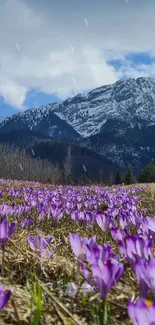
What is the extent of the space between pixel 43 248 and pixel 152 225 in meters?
0.70

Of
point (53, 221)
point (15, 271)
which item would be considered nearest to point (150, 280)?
point (15, 271)

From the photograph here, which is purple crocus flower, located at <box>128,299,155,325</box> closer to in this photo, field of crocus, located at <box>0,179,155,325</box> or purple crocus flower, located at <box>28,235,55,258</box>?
field of crocus, located at <box>0,179,155,325</box>

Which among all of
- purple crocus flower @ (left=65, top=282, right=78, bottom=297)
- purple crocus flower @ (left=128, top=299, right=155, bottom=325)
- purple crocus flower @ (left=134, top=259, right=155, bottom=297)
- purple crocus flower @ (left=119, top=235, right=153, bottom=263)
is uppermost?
purple crocus flower @ (left=119, top=235, right=153, bottom=263)

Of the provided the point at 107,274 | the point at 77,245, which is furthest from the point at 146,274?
the point at 77,245

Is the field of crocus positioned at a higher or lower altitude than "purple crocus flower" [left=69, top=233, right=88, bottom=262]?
lower

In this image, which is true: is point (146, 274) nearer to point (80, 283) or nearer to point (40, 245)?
point (80, 283)

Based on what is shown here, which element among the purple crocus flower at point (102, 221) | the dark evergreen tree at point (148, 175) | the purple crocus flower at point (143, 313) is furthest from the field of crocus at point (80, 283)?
the dark evergreen tree at point (148, 175)

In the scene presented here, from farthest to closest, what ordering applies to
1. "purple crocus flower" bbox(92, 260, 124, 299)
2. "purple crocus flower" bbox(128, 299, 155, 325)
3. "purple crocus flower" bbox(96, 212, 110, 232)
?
"purple crocus flower" bbox(96, 212, 110, 232)
"purple crocus flower" bbox(92, 260, 124, 299)
"purple crocus flower" bbox(128, 299, 155, 325)

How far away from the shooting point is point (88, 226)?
3.25 metres

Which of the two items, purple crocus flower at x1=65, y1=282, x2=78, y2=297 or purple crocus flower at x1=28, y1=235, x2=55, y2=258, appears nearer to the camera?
purple crocus flower at x1=65, y1=282, x2=78, y2=297

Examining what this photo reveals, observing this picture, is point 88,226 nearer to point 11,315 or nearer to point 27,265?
point 27,265

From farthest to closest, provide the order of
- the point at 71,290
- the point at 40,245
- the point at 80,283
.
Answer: the point at 40,245 < the point at 80,283 < the point at 71,290

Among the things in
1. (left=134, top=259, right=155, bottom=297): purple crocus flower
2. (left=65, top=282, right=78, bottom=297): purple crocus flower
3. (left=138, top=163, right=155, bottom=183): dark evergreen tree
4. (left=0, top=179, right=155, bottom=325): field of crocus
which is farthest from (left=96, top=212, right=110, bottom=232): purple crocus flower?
(left=138, top=163, right=155, bottom=183): dark evergreen tree

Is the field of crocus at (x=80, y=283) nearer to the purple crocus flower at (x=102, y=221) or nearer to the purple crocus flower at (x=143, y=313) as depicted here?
the purple crocus flower at (x=143, y=313)
